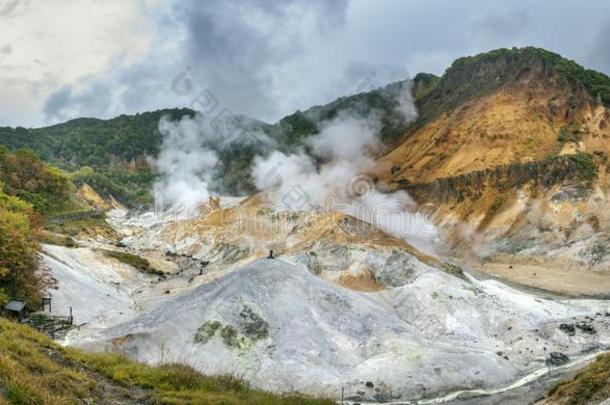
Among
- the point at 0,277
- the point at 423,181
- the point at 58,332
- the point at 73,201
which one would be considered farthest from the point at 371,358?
the point at 73,201

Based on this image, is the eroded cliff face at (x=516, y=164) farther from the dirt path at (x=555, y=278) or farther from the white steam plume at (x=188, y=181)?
the white steam plume at (x=188, y=181)

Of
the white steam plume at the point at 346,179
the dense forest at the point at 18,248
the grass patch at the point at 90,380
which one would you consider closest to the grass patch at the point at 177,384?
the grass patch at the point at 90,380

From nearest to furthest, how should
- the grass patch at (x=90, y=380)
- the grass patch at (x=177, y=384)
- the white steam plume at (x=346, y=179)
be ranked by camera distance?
the grass patch at (x=90, y=380) → the grass patch at (x=177, y=384) → the white steam plume at (x=346, y=179)

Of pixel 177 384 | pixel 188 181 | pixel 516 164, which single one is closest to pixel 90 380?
pixel 177 384

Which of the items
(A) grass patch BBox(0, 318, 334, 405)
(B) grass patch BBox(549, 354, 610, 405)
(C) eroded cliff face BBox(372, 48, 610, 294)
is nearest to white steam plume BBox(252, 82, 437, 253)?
(C) eroded cliff face BBox(372, 48, 610, 294)

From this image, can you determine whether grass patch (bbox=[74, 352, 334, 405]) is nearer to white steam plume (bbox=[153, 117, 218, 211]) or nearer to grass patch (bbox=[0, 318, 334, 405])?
grass patch (bbox=[0, 318, 334, 405])

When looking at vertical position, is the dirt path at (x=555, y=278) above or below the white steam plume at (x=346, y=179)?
below

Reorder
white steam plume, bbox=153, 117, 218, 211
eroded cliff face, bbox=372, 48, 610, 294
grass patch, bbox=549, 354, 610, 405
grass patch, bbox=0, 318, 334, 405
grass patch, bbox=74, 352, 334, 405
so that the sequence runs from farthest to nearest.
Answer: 1. white steam plume, bbox=153, 117, 218, 211
2. eroded cliff face, bbox=372, 48, 610, 294
3. grass patch, bbox=549, 354, 610, 405
4. grass patch, bbox=74, 352, 334, 405
5. grass patch, bbox=0, 318, 334, 405

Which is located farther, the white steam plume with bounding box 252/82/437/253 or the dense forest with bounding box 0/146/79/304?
the white steam plume with bounding box 252/82/437/253

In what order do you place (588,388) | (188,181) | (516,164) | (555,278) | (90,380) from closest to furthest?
1. (90,380)
2. (588,388)
3. (555,278)
4. (516,164)
5. (188,181)

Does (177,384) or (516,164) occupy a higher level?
(516,164)

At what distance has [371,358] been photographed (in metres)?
34.1

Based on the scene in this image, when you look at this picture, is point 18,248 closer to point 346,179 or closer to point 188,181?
point 346,179

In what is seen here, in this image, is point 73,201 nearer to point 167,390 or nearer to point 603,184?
point 603,184
